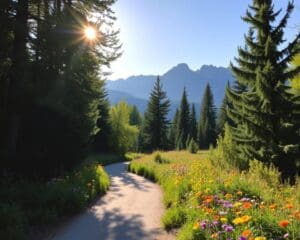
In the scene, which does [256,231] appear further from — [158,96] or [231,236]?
[158,96]

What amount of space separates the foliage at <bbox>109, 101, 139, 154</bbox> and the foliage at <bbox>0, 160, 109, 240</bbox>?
37080mm

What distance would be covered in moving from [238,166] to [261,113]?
2.53 m

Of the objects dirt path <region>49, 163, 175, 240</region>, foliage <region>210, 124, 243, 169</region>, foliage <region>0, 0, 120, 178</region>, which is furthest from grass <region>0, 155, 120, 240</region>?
foliage <region>210, 124, 243, 169</region>

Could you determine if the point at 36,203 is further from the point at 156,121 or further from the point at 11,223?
the point at 156,121

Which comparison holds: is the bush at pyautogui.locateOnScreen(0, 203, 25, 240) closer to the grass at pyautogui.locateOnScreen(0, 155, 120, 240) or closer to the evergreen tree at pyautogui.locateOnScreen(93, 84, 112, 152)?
the grass at pyautogui.locateOnScreen(0, 155, 120, 240)

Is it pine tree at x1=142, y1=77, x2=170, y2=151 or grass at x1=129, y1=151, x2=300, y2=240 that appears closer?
grass at x1=129, y1=151, x2=300, y2=240

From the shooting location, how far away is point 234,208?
6.40 m

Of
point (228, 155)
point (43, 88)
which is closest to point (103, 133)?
point (228, 155)

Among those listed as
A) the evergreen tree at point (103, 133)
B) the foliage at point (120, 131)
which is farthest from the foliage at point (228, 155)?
the foliage at point (120, 131)

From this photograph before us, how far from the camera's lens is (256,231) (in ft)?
17.8

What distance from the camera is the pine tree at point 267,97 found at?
1554 centimetres

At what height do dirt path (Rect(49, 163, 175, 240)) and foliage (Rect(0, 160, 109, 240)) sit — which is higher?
foliage (Rect(0, 160, 109, 240))

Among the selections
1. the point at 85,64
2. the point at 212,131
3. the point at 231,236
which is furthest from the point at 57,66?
the point at 212,131

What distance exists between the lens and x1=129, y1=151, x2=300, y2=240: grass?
5.44m
